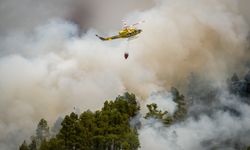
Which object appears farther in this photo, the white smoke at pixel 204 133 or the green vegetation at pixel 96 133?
the white smoke at pixel 204 133

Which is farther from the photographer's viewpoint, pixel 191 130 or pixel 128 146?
pixel 191 130

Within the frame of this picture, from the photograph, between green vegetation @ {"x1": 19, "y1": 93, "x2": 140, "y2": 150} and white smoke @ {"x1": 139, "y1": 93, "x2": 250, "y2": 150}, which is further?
white smoke @ {"x1": 139, "y1": 93, "x2": 250, "y2": 150}

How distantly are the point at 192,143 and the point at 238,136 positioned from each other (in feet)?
33.0

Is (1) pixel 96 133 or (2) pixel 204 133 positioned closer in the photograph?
(1) pixel 96 133

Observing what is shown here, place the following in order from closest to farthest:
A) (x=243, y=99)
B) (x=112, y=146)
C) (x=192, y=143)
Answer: (x=112, y=146) → (x=192, y=143) → (x=243, y=99)

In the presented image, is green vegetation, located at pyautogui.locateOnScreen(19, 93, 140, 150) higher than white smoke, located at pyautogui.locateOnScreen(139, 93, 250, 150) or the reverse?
the reverse

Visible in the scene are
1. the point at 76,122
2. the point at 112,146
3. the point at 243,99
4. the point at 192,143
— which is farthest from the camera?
the point at 243,99

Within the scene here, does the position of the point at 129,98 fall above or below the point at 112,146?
above

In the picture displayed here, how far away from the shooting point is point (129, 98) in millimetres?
79375

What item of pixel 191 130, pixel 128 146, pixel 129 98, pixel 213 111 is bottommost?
pixel 128 146

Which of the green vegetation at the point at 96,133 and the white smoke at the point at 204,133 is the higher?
the white smoke at the point at 204,133

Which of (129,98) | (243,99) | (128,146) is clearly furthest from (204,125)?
(128,146)

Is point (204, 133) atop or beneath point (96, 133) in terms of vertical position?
atop

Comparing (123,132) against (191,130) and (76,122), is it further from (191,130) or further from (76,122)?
(191,130)
